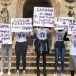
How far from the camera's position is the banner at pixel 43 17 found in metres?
14.3

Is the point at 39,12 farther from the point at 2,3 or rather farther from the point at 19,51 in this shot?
the point at 2,3

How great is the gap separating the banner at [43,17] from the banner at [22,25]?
23cm

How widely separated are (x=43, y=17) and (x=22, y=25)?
773 millimetres

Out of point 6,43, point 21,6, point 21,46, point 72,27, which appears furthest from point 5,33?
point 21,6

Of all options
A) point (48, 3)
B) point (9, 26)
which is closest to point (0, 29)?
point (9, 26)

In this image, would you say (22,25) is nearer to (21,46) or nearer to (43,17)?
(43,17)

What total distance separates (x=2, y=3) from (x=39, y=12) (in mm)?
7376

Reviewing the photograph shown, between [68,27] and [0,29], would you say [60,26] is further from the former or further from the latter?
[0,29]

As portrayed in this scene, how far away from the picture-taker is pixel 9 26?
14359 mm

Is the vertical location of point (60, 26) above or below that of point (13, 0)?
below

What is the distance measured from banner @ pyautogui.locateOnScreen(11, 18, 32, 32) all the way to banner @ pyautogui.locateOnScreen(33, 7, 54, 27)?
0.77 ft

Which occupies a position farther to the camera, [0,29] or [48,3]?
[48,3]

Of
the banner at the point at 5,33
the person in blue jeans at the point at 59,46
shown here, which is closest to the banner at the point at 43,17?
the person in blue jeans at the point at 59,46

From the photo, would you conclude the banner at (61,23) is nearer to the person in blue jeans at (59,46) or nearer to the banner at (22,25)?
the person in blue jeans at (59,46)
